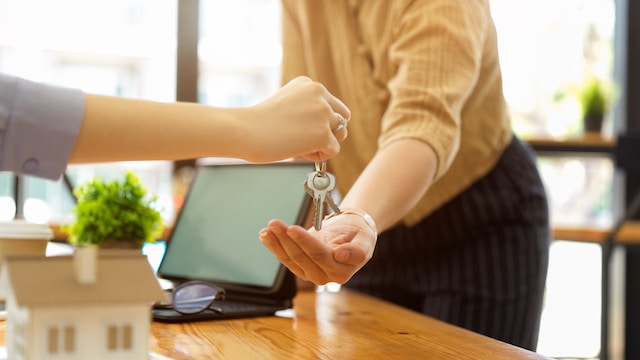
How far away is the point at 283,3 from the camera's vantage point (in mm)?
1538

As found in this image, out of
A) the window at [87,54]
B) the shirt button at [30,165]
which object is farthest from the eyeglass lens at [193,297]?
the window at [87,54]

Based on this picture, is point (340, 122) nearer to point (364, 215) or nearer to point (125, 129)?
point (364, 215)

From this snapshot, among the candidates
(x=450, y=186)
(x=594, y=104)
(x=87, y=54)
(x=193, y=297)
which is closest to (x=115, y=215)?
(x=193, y=297)

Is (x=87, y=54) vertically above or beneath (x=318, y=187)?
above

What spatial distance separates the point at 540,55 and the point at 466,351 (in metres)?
2.93

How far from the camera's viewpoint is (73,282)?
0.67m

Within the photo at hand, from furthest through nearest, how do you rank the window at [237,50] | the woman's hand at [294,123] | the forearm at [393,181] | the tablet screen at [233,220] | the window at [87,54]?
the window at [237,50] → the window at [87,54] → the tablet screen at [233,220] → the forearm at [393,181] → the woman's hand at [294,123]

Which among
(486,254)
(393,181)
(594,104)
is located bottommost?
(486,254)

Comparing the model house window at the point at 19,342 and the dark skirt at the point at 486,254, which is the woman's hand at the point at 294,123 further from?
the dark skirt at the point at 486,254

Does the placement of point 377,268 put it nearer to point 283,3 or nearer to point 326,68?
point 326,68

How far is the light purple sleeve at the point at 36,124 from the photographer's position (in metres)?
0.69

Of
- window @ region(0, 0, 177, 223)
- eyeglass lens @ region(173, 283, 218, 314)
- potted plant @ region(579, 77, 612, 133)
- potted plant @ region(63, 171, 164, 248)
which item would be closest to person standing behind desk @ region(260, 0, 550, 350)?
eyeglass lens @ region(173, 283, 218, 314)

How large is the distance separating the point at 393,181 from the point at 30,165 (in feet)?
1.65

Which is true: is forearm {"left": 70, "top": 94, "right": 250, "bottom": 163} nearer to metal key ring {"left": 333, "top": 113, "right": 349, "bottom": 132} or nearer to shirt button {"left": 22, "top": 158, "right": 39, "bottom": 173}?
shirt button {"left": 22, "top": 158, "right": 39, "bottom": 173}
